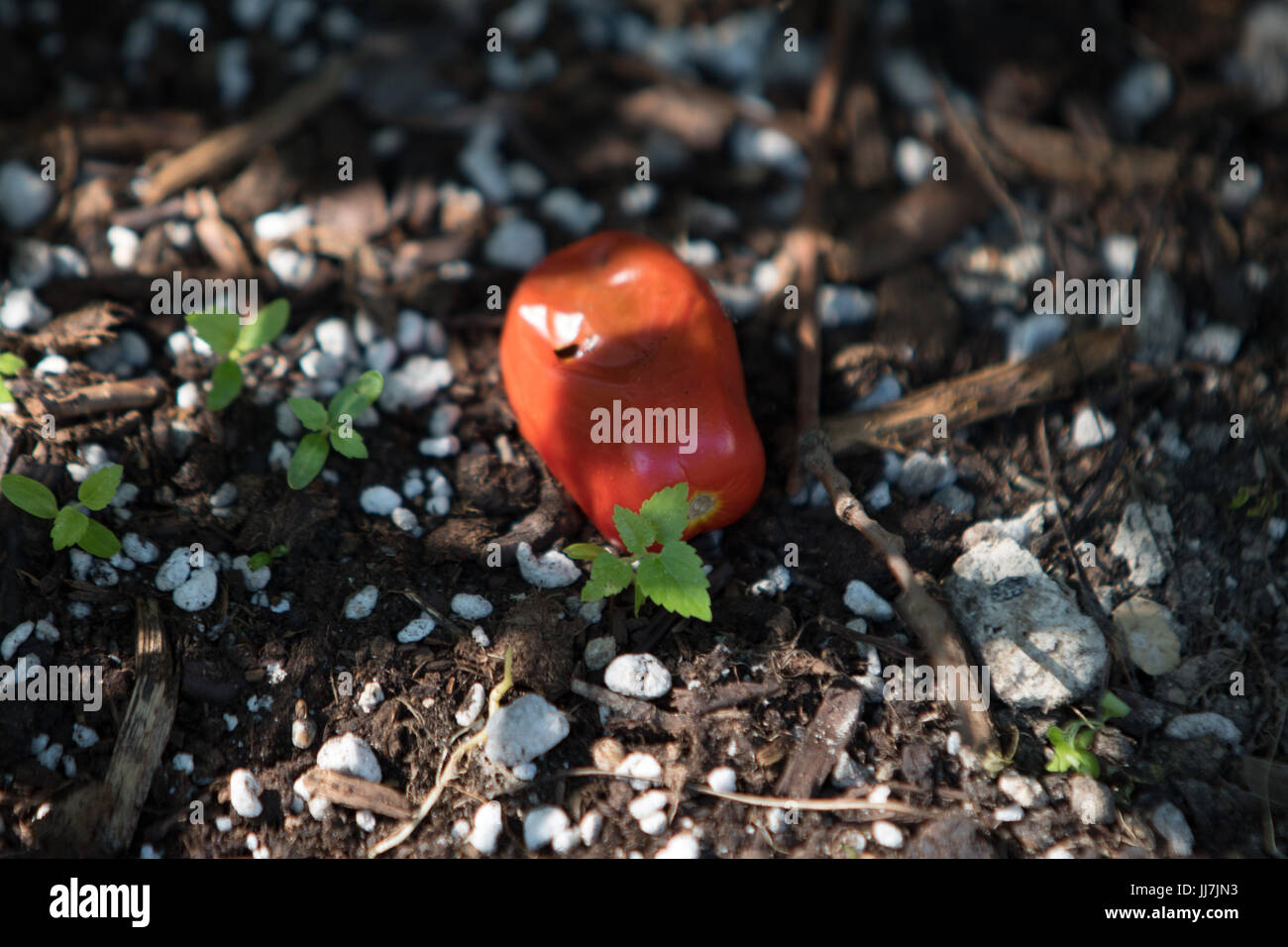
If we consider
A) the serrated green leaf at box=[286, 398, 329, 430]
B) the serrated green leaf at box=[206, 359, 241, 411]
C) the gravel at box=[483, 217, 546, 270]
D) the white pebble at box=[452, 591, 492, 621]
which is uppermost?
the gravel at box=[483, 217, 546, 270]

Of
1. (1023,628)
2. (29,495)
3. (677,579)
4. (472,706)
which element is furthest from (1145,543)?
(29,495)

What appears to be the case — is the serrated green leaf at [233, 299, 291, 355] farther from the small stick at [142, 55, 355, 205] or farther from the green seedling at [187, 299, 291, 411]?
the small stick at [142, 55, 355, 205]

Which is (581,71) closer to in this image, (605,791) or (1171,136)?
(1171,136)

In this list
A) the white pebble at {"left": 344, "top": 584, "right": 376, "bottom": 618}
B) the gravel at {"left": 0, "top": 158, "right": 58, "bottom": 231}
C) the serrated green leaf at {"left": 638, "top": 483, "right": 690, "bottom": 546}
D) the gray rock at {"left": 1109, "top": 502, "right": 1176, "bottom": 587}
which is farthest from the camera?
the gravel at {"left": 0, "top": 158, "right": 58, "bottom": 231}

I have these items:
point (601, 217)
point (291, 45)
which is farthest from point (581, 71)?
point (291, 45)

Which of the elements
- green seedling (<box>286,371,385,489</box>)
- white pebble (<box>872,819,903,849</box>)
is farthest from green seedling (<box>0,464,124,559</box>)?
white pebble (<box>872,819,903,849</box>)

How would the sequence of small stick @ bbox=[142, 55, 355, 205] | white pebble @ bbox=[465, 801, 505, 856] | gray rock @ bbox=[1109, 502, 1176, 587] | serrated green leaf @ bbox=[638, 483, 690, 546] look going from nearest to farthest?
white pebble @ bbox=[465, 801, 505, 856] → serrated green leaf @ bbox=[638, 483, 690, 546] → gray rock @ bbox=[1109, 502, 1176, 587] → small stick @ bbox=[142, 55, 355, 205]

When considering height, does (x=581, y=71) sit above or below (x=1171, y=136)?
above
